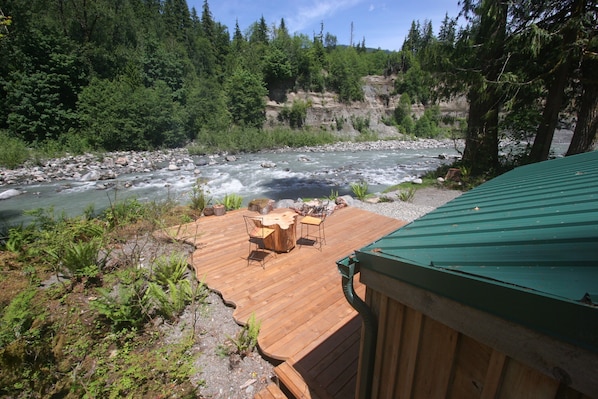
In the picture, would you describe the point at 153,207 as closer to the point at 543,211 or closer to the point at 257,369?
the point at 257,369

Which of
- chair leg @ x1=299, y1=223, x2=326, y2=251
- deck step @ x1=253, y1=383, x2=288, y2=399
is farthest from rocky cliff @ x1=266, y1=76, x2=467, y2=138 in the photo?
deck step @ x1=253, y1=383, x2=288, y2=399

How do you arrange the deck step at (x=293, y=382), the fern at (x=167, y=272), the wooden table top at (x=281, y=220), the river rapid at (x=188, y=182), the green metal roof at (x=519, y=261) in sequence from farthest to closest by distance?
the river rapid at (x=188, y=182), the wooden table top at (x=281, y=220), the fern at (x=167, y=272), the deck step at (x=293, y=382), the green metal roof at (x=519, y=261)

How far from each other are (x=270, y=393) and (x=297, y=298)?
121 cm

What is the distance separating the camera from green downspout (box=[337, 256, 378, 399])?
4.39 feet

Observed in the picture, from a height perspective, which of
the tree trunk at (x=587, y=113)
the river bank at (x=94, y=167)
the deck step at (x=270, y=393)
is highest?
the tree trunk at (x=587, y=113)

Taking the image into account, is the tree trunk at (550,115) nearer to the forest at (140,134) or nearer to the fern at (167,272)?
the forest at (140,134)

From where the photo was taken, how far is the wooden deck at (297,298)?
2383mm

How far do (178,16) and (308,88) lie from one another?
2953cm

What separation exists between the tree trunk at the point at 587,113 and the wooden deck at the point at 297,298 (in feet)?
26.7

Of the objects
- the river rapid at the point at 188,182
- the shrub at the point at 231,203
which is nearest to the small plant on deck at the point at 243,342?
the shrub at the point at 231,203

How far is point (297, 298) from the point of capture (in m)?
3.41

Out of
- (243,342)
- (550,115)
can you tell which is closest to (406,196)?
(550,115)

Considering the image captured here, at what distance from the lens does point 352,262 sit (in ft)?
4.41

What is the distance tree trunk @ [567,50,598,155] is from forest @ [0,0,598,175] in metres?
0.03
